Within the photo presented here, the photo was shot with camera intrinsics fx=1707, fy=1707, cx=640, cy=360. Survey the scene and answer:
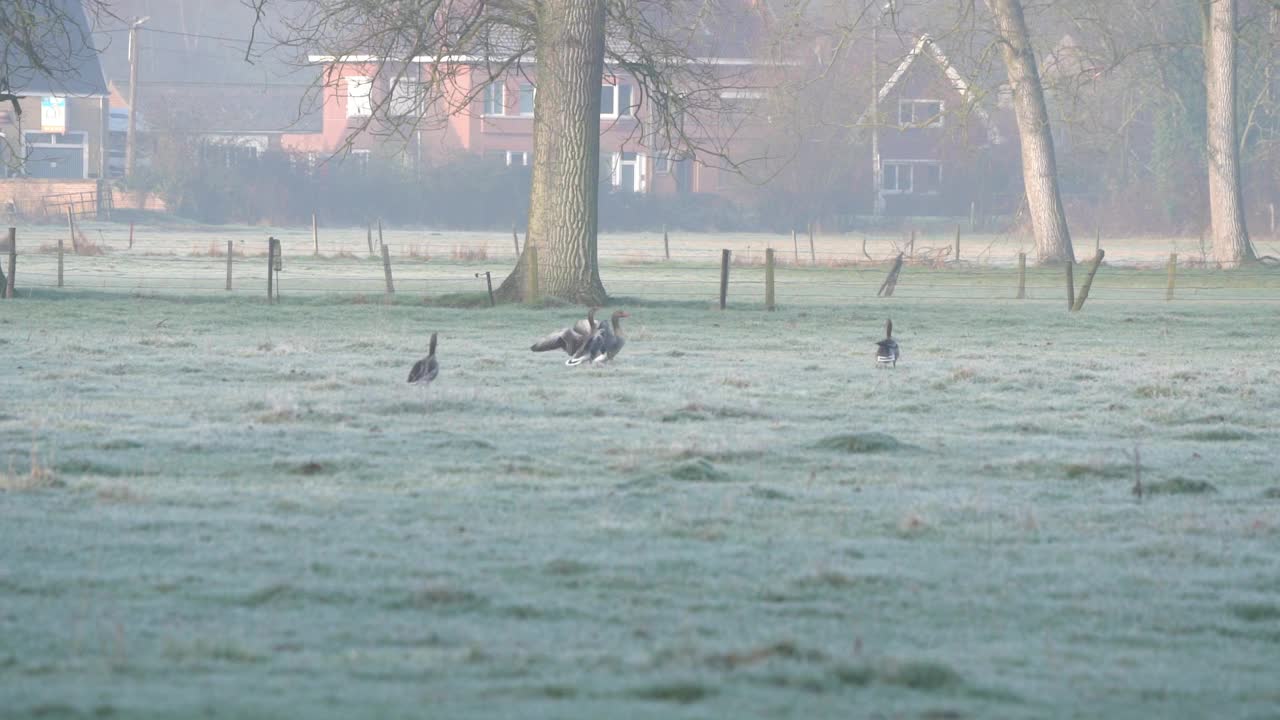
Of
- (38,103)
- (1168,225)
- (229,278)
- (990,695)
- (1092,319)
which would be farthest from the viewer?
(38,103)

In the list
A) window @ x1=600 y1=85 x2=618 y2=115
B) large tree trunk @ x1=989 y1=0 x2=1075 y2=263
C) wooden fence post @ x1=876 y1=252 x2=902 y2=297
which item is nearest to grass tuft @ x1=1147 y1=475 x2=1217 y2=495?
wooden fence post @ x1=876 y1=252 x2=902 y2=297

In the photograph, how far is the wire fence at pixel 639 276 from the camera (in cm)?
3155

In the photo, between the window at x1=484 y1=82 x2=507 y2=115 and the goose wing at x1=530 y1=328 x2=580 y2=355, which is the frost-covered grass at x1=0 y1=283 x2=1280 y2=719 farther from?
the window at x1=484 y1=82 x2=507 y2=115

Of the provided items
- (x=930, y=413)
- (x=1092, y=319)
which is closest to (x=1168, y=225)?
(x=1092, y=319)

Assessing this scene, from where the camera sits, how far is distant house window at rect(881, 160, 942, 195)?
83.9 metres

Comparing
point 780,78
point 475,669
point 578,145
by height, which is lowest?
point 475,669

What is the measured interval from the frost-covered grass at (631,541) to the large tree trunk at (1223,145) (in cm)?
2883

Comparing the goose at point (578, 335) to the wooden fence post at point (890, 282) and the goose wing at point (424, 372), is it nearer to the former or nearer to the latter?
the goose wing at point (424, 372)

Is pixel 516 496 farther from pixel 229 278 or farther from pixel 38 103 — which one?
pixel 38 103

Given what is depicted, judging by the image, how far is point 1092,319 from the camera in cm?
2567

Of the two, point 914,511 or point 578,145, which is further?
point 578,145

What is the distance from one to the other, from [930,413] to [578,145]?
1387 centimetres

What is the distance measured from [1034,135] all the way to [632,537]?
38507mm

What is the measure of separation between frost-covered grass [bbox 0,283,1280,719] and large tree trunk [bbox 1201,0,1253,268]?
28.8 metres
